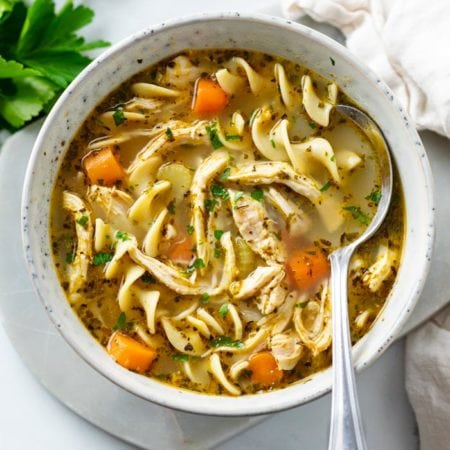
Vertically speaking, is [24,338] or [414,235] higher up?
[414,235]

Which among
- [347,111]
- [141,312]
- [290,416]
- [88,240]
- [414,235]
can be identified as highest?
[347,111]

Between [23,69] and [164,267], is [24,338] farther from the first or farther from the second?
[23,69]

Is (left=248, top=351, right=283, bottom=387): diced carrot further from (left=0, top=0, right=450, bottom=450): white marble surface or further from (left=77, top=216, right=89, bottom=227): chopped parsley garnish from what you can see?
(left=77, top=216, right=89, bottom=227): chopped parsley garnish

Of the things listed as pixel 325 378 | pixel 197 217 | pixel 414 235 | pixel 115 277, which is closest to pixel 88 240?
pixel 115 277

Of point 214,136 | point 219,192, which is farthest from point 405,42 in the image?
point 219,192

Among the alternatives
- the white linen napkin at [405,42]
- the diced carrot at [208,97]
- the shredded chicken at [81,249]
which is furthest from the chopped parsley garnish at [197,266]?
the white linen napkin at [405,42]

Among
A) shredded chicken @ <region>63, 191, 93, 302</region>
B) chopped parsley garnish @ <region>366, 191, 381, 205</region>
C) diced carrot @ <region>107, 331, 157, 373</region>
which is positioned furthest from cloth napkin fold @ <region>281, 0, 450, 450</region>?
shredded chicken @ <region>63, 191, 93, 302</region>

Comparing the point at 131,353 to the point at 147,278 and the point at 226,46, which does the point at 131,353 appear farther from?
the point at 226,46
